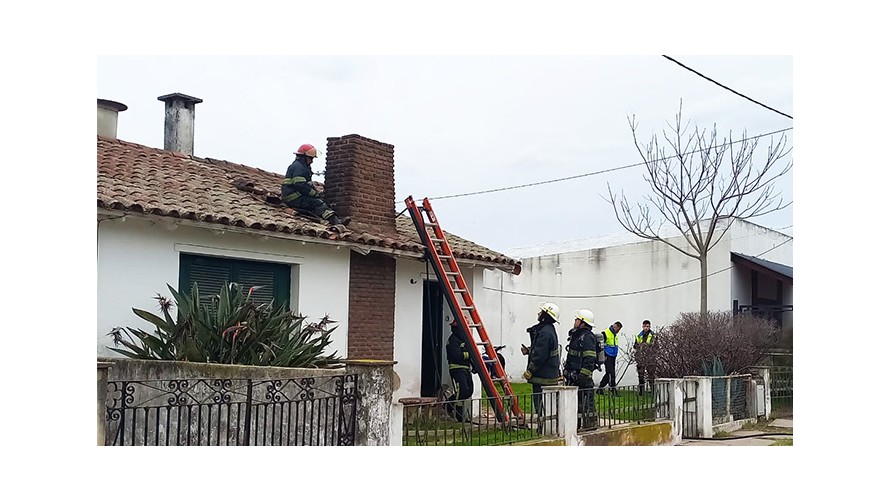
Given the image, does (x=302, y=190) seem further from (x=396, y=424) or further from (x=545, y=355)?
(x=396, y=424)

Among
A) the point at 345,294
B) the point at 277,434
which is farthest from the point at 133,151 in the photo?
the point at 277,434

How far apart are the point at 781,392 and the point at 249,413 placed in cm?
1021

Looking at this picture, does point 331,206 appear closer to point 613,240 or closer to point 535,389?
point 535,389

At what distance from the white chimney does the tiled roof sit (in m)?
0.86

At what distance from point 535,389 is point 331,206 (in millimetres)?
3894

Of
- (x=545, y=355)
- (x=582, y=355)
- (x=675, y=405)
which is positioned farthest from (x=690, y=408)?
(x=545, y=355)

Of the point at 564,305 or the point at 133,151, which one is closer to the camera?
the point at 133,151

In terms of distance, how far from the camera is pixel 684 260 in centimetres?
2203

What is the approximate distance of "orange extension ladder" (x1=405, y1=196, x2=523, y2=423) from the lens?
11586 millimetres

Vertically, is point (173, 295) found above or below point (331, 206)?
below

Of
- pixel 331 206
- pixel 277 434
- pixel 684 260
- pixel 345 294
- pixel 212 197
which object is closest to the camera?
pixel 277 434

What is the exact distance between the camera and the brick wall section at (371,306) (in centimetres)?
1283

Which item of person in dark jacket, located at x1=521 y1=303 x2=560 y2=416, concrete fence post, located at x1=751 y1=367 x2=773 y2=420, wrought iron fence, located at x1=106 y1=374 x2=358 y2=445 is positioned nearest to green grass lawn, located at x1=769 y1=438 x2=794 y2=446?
concrete fence post, located at x1=751 y1=367 x2=773 y2=420

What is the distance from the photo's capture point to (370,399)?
9000 millimetres
